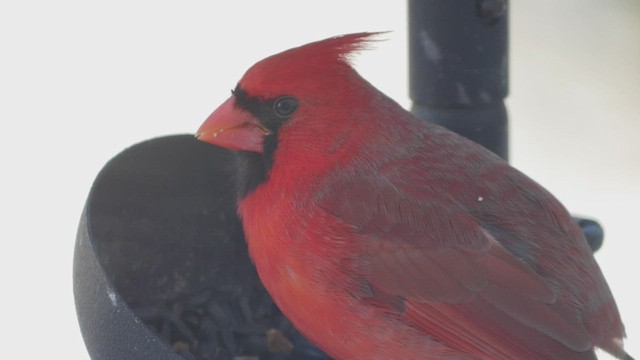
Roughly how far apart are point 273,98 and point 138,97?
2431mm

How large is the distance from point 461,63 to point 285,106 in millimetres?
389

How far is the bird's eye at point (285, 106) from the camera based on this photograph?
8.10 feet

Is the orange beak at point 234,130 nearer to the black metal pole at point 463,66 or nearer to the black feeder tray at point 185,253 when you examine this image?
the black feeder tray at point 185,253

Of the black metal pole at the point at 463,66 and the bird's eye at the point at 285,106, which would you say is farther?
the black metal pole at the point at 463,66

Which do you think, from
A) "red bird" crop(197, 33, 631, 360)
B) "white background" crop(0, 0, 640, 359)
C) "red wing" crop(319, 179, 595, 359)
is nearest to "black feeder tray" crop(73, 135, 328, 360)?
"red bird" crop(197, 33, 631, 360)

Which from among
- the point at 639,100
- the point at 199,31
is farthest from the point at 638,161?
the point at 199,31

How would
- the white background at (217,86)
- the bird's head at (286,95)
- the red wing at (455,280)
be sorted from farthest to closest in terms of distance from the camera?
the white background at (217,86)
the bird's head at (286,95)
the red wing at (455,280)

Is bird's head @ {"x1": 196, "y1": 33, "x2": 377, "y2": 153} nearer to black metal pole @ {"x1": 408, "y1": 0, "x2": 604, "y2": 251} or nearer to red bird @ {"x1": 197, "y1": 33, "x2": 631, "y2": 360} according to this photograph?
red bird @ {"x1": 197, "y1": 33, "x2": 631, "y2": 360}

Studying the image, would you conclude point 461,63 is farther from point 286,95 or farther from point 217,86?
point 217,86

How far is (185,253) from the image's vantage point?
8.96 feet

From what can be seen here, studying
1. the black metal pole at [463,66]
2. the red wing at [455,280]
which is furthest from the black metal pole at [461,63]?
the red wing at [455,280]

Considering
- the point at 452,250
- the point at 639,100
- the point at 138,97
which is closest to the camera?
the point at 452,250

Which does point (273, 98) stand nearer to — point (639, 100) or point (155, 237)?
point (155, 237)

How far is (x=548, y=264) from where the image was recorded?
7.93ft
